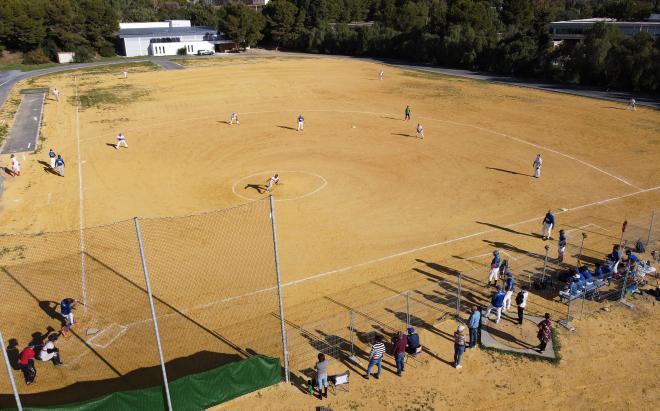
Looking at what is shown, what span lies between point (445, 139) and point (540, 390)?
31099 millimetres

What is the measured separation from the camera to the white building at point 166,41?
11606cm

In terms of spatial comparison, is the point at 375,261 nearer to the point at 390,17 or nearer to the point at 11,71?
the point at 11,71

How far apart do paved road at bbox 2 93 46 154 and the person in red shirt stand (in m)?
32.3

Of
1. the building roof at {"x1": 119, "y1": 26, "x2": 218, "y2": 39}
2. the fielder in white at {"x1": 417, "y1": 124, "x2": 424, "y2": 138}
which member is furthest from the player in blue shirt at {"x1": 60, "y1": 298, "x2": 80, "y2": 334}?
the building roof at {"x1": 119, "y1": 26, "x2": 218, "y2": 39}

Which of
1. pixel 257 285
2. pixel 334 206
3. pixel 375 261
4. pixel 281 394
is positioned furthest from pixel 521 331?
pixel 334 206

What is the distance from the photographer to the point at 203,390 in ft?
48.5

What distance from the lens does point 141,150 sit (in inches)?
1647

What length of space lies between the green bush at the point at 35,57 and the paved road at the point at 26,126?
4234cm

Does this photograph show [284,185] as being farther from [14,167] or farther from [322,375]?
[14,167]

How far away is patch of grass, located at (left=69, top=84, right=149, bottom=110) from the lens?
5953 cm

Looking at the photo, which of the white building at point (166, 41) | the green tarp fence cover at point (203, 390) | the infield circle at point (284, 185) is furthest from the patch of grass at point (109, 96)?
the green tarp fence cover at point (203, 390)

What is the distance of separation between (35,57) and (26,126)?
2464 inches

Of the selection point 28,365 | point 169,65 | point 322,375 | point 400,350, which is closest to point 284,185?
point 400,350

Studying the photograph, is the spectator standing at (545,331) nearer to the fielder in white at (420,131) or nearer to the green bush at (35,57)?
the fielder in white at (420,131)
